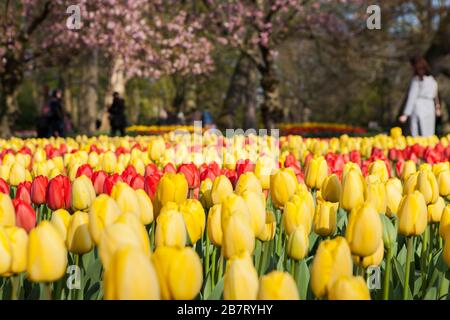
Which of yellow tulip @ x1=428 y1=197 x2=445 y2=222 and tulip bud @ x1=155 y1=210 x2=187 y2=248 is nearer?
tulip bud @ x1=155 y1=210 x2=187 y2=248

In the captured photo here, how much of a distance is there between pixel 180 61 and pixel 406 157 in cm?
2146

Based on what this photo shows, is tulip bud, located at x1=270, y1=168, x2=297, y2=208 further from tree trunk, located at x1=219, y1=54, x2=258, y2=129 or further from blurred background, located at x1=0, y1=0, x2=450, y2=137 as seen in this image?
tree trunk, located at x1=219, y1=54, x2=258, y2=129

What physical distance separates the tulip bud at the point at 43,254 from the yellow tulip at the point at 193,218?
59 cm

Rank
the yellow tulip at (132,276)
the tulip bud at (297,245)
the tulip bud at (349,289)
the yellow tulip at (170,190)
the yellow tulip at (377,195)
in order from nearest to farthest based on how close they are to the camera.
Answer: the yellow tulip at (132,276)
the tulip bud at (349,289)
the tulip bud at (297,245)
the yellow tulip at (377,195)
the yellow tulip at (170,190)

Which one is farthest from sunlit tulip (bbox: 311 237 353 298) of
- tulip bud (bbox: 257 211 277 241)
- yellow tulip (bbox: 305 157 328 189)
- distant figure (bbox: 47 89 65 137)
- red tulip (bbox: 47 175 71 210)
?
distant figure (bbox: 47 89 65 137)

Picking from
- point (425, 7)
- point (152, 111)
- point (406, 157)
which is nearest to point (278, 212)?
point (406, 157)

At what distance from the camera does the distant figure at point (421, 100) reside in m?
11.4

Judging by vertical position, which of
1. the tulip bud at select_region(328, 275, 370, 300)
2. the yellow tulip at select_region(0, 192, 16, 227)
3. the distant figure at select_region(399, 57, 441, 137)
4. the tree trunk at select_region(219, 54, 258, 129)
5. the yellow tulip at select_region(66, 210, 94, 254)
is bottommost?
the tulip bud at select_region(328, 275, 370, 300)

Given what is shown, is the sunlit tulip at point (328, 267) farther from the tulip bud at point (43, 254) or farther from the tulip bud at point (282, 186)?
the tulip bud at point (282, 186)

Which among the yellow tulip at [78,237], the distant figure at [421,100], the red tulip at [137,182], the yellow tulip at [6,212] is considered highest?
the distant figure at [421,100]

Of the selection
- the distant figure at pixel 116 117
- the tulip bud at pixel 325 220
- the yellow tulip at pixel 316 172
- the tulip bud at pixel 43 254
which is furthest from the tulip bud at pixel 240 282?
the distant figure at pixel 116 117

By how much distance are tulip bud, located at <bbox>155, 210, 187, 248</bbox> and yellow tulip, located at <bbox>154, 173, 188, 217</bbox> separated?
698 mm

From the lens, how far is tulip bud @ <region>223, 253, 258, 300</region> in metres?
1.52
